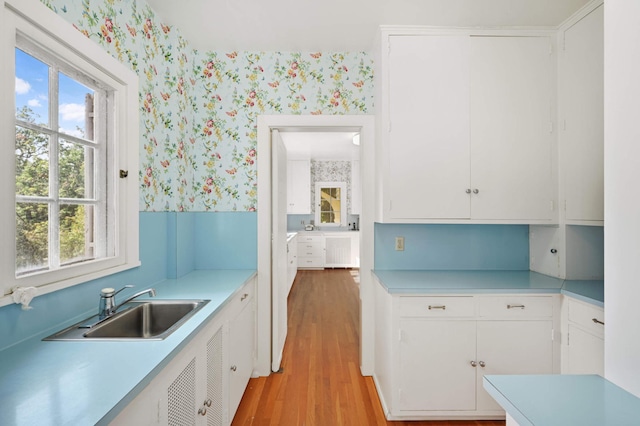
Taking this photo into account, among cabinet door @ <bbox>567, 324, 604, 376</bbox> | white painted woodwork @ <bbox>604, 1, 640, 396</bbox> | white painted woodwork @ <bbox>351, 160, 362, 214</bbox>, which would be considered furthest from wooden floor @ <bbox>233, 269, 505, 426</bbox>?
white painted woodwork @ <bbox>351, 160, 362, 214</bbox>

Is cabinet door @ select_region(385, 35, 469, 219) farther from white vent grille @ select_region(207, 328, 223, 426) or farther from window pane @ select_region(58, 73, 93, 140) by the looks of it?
window pane @ select_region(58, 73, 93, 140)

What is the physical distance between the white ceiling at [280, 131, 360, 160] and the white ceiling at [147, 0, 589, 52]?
7.03 ft

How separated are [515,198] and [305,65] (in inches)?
73.6

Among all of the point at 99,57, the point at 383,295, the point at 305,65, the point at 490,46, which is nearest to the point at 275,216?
the point at 383,295

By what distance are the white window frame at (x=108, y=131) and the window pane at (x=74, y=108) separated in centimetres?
9

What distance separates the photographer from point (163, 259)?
2.14 meters

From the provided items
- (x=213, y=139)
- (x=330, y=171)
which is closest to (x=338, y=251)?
(x=330, y=171)

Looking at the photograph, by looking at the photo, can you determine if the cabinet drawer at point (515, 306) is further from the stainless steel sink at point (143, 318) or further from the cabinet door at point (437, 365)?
the stainless steel sink at point (143, 318)

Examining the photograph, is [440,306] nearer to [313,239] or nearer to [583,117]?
[583,117]

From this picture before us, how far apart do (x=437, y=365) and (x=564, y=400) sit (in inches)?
48.0

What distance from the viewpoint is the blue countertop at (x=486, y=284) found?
1.89 meters

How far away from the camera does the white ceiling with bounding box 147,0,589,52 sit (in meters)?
1.94

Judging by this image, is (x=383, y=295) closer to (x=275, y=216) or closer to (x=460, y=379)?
(x=460, y=379)

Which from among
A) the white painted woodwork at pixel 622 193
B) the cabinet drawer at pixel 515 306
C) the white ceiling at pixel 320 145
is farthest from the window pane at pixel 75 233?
the white ceiling at pixel 320 145
